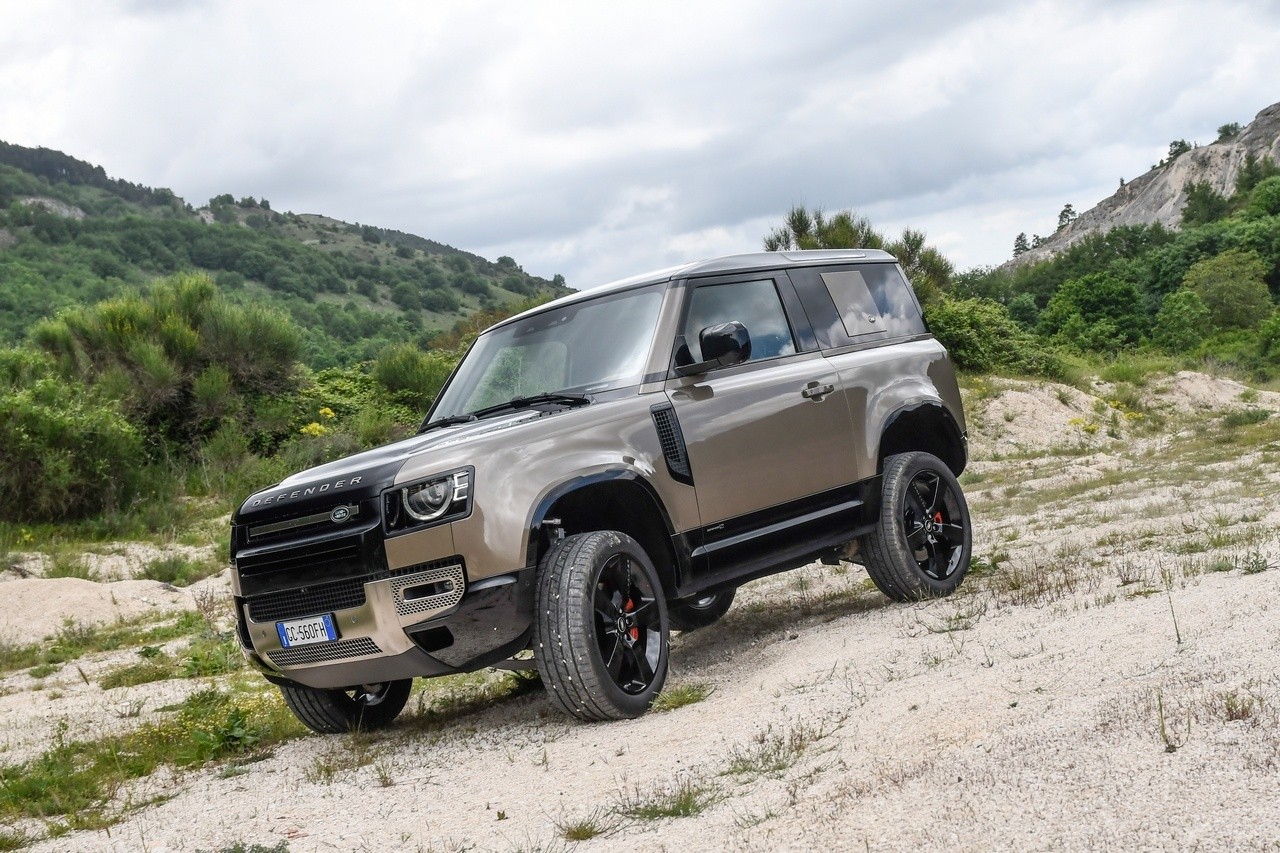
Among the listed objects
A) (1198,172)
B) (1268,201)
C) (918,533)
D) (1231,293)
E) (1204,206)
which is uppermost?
(1198,172)

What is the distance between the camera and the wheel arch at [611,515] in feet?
18.0

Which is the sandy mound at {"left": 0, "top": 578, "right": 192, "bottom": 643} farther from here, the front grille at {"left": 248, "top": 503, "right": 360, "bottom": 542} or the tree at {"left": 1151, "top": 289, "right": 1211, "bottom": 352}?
the tree at {"left": 1151, "top": 289, "right": 1211, "bottom": 352}

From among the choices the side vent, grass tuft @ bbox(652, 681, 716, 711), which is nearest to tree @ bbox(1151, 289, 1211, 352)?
the side vent

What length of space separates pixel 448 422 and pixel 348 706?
1.68 meters

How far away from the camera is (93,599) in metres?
13.4

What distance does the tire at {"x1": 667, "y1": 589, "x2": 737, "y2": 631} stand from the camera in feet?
27.3

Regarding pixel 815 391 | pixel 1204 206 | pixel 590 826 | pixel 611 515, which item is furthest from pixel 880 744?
pixel 1204 206

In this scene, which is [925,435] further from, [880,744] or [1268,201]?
[1268,201]

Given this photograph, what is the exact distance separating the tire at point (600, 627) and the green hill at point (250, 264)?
46.0 metres

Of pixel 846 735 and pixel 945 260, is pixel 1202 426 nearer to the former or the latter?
pixel 945 260

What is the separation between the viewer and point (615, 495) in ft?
19.4

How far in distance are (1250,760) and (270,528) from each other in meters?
4.20

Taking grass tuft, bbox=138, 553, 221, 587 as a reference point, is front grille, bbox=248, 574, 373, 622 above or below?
above

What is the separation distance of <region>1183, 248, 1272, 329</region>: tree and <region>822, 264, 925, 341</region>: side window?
84.6 m
